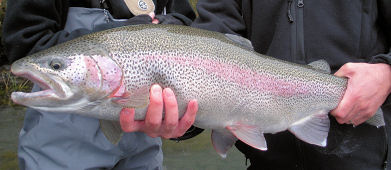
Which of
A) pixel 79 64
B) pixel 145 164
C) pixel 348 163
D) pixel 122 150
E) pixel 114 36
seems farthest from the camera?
pixel 145 164

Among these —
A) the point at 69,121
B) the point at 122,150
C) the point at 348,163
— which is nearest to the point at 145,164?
the point at 122,150

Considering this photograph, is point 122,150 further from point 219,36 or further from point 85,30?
point 219,36

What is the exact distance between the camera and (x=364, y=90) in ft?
5.61

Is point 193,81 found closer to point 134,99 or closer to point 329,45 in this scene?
point 134,99

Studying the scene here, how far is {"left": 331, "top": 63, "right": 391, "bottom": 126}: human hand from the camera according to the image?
1711 mm

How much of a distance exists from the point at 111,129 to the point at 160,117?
0.30 meters

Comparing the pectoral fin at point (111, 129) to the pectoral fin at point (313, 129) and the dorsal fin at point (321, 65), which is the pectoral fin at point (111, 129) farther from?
the dorsal fin at point (321, 65)

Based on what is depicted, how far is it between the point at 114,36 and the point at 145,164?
1133mm

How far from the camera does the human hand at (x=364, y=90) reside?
171 cm

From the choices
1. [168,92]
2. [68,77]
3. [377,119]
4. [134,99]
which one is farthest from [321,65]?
[68,77]

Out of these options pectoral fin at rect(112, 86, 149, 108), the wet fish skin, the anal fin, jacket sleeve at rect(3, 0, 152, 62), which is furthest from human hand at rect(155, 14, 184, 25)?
the anal fin

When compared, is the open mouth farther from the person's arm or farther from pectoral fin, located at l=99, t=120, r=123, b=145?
the person's arm

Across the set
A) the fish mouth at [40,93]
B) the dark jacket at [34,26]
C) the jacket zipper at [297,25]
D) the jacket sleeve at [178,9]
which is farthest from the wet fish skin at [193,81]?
the jacket sleeve at [178,9]

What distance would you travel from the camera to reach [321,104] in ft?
6.28
